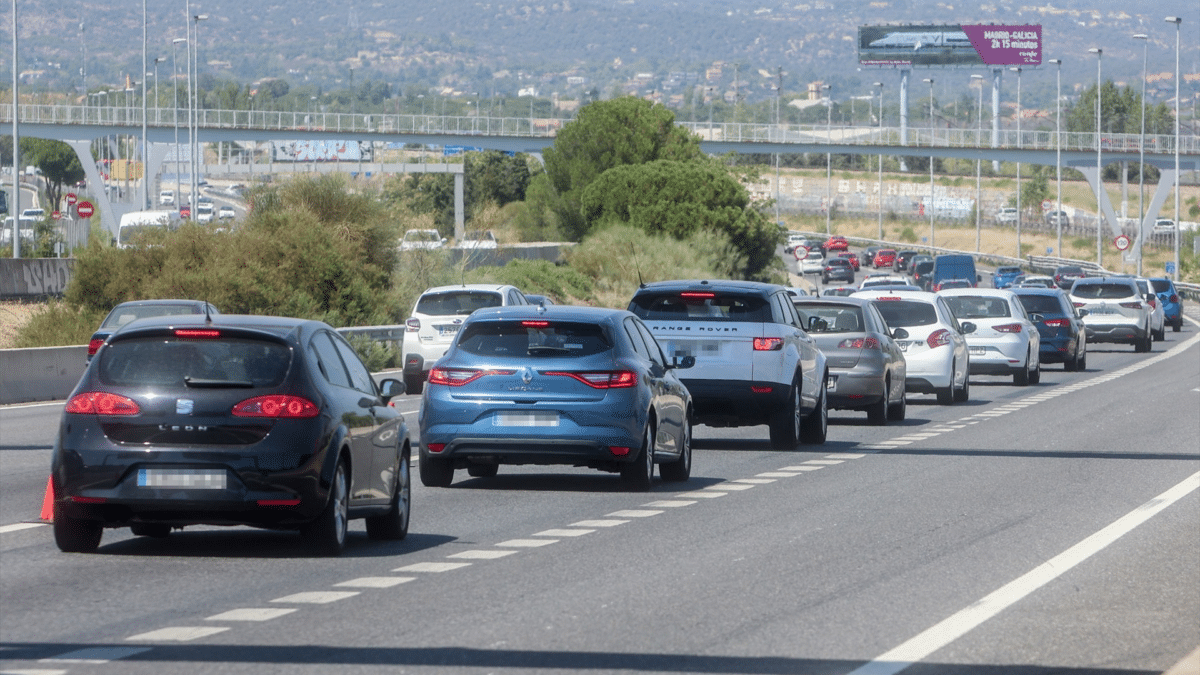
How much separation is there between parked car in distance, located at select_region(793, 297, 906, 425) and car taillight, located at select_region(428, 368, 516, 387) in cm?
840

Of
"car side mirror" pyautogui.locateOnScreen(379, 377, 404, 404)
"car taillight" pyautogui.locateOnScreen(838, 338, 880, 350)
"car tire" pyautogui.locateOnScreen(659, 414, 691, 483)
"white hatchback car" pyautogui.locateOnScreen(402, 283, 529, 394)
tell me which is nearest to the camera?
"car side mirror" pyautogui.locateOnScreen(379, 377, 404, 404)

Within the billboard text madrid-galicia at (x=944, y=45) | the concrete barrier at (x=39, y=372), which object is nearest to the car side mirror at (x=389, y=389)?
the concrete barrier at (x=39, y=372)

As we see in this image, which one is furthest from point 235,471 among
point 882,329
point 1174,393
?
point 1174,393

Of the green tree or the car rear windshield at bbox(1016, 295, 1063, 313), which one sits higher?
the green tree

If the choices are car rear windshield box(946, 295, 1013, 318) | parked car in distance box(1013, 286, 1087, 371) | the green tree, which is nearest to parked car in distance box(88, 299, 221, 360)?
car rear windshield box(946, 295, 1013, 318)

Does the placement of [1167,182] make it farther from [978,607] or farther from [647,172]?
[978,607]

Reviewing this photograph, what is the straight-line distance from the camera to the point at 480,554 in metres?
11.3

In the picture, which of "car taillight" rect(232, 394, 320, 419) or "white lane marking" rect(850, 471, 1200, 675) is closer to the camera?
"white lane marking" rect(850, 471, 1200, 675)

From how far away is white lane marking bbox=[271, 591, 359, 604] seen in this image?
367 inches

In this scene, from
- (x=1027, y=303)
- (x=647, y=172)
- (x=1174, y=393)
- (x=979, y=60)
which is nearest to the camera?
(x=1174, y=393)

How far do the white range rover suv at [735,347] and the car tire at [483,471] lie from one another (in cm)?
286

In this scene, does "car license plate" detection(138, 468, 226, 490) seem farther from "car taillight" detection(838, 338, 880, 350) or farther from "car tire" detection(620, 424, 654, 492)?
"car taillight" detection(838, 338, 880, 350)

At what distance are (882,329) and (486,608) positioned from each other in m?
15.5

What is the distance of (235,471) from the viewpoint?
10.5 m
